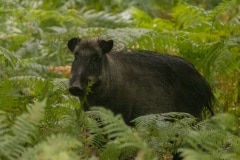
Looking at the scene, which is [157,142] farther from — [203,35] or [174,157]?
[203,35]

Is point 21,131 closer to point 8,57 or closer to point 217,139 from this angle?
point 217,139

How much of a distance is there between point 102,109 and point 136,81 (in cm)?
234

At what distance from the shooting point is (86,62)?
712 centimetres

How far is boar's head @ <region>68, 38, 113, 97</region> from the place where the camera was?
22.5ft

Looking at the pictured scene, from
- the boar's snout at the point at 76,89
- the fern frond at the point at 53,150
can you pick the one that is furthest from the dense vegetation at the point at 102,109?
the boar's snout at the point at 76,89

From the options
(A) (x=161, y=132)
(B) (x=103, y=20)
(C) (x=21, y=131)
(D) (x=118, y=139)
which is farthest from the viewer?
(B) (x=103, y=20)

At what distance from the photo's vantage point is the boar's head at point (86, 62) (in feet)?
22.5

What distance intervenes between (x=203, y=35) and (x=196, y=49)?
1.34 feet

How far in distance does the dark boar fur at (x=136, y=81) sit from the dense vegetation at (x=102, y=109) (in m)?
0.25

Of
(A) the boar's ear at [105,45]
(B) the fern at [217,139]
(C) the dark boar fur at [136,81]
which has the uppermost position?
(A) the boar's ear at [105,45]

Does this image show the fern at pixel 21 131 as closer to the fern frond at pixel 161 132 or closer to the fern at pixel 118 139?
the fern at pixel 118 139

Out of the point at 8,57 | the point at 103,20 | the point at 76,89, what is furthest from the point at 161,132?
the point at 103,20

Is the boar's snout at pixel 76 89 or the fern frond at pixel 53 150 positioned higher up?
the fern frond at pixel 53 150

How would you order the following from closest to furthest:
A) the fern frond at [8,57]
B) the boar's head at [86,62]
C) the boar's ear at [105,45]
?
1. the boar's head at [86,62]
2. the fern frond at [8,57]
3. the boar's ear at [105,45]
